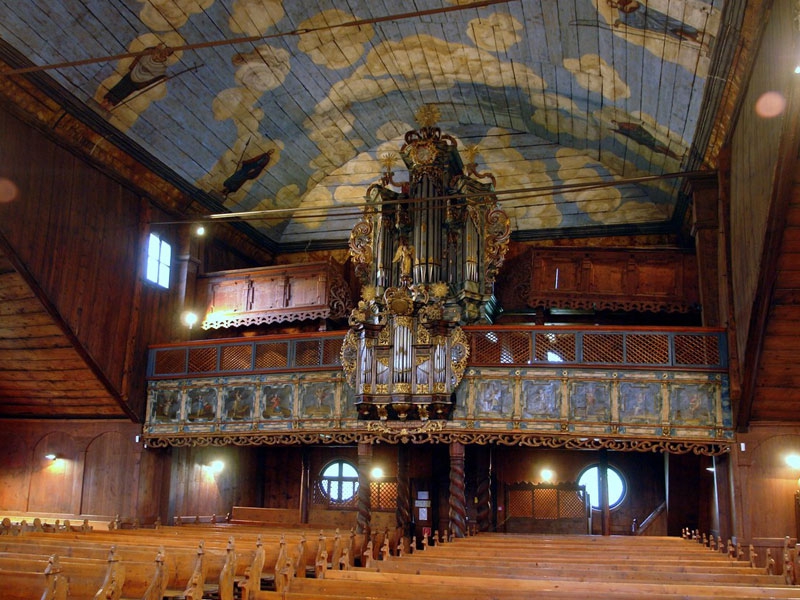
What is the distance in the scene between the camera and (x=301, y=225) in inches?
888

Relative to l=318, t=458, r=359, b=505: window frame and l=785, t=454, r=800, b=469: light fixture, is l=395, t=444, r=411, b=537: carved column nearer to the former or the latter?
l=318, t=458, r=359, b=505: window frame

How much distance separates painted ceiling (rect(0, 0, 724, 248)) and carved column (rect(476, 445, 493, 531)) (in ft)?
18.9

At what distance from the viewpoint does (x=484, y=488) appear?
1769 centimetres

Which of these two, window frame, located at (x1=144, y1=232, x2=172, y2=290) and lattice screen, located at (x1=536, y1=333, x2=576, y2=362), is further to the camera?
window frame, located at (x1=144, y1=232, x2=172, y2=290)

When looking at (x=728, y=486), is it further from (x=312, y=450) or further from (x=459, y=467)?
(x=312, y=450)

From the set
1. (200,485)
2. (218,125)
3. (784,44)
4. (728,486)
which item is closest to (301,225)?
(218,125)

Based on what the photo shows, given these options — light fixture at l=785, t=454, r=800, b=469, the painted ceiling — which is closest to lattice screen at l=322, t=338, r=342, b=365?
the painted ceiling

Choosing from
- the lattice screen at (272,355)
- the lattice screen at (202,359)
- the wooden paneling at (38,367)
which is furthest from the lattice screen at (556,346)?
the wooden paneling at (38,367)

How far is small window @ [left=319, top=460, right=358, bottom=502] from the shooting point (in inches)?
828

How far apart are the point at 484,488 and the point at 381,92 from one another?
9382 millimetres

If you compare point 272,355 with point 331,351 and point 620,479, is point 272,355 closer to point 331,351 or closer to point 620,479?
point 331,351

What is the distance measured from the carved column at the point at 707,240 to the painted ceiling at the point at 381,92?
56 cm

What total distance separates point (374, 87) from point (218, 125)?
3.67 meters

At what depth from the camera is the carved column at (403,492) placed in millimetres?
17812
